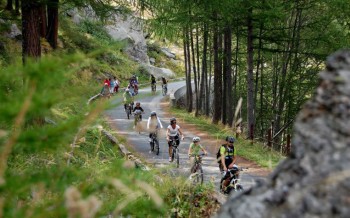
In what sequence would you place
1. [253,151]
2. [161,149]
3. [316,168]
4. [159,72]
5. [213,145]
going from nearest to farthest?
[316,168] → [161,149] → [253,151] → [213,145] → [159,72]

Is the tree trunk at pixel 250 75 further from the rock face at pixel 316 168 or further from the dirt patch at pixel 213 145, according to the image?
the rock face at pixel 316 168

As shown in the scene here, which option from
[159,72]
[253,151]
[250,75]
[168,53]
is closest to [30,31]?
[253,151]

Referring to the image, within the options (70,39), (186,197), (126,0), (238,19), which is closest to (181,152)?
(238,19)

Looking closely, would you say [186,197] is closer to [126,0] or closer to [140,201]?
[140,201]

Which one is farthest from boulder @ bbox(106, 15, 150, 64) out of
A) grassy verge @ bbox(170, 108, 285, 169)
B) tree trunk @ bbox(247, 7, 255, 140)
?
tree trunk @ bbox(247, 7, 255, 140)

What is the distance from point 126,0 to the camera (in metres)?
13.1

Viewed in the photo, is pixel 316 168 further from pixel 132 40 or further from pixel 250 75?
pixel 132 40

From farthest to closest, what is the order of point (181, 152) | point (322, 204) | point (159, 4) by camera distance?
point (181, 152) → point (159, 4) → point (322, 204)

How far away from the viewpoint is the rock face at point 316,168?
4.50ft

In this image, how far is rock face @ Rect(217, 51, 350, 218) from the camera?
4.50 feet

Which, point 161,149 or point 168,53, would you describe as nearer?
point 161,149

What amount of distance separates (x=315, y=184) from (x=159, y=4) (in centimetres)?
1151

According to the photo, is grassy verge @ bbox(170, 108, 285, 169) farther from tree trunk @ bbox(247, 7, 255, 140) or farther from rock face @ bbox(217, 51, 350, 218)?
rock face @ bbox(217, 51, 350, 218)

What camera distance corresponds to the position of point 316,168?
1447mm
